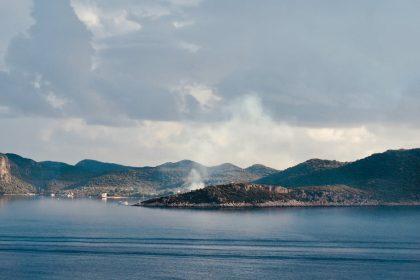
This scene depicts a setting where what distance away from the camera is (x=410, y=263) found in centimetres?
16750

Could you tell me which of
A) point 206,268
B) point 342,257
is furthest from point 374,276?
point 206,268

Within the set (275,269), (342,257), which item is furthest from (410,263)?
(275,269)

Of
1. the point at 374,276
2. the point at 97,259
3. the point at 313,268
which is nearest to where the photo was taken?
the point at 374,276

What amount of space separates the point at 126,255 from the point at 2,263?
1302 inches

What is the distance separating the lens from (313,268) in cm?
16038

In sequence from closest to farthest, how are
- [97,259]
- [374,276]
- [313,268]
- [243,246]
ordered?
[374,276] < [313,268] < [97,259] < [243,246]

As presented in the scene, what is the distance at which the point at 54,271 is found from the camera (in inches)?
6102

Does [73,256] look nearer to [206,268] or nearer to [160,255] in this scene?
[160,255]

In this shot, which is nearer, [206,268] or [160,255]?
[206,268]

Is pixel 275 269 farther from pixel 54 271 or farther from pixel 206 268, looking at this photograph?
pixel 54 271

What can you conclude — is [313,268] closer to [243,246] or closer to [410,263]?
[410,263]

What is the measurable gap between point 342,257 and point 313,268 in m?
21.1

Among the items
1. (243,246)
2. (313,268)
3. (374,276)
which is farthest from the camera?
(243,246)

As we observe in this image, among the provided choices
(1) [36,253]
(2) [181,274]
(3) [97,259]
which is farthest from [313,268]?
(1) [36,253]
